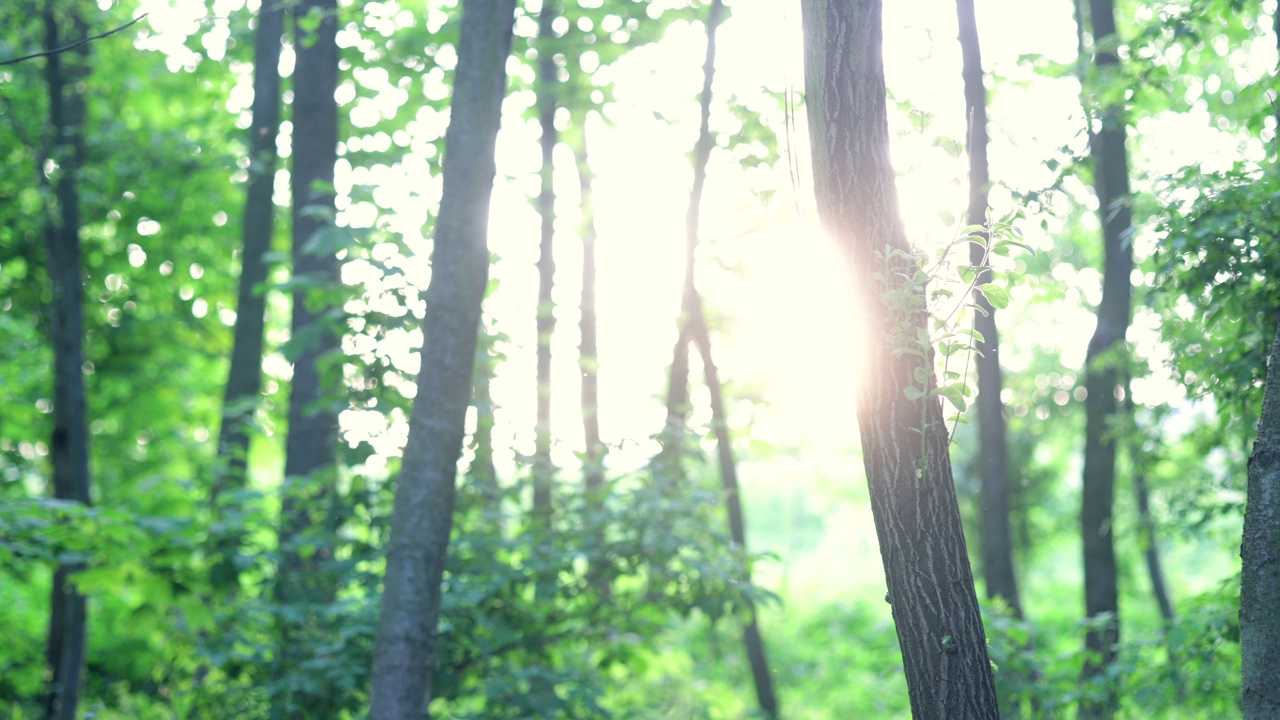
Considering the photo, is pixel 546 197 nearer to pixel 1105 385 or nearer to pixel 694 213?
pixel 694 213

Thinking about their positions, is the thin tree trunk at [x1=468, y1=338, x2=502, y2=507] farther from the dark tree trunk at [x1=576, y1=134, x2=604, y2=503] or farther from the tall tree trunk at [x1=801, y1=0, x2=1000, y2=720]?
the tall tree trunk at [x1=801, y1=0, x2=1000, y2=720]

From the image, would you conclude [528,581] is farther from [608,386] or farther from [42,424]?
[42,424]

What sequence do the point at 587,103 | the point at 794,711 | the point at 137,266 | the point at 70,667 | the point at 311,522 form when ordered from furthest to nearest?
the point at 794,711 → the point at 137,266 → the point at 587,103 → the point at 70,667 → the point at 311,522

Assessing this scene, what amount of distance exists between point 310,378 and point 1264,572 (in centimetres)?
Result: 703

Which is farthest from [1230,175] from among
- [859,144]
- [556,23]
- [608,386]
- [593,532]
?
[556,23]

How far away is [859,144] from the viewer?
11.3 feet

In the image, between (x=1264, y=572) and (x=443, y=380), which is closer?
(x=1264, y=572)

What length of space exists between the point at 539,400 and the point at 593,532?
3688mm

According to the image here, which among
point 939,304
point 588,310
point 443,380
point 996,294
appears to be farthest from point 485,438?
point 588,310

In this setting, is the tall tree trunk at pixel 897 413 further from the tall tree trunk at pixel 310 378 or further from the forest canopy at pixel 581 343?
the tall tree trunk at pixel 310 378

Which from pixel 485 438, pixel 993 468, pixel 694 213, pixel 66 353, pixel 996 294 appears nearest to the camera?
pixel 996 294

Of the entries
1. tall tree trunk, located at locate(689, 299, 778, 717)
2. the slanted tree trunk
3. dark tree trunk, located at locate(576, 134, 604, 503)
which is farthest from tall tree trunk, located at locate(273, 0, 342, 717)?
tall tree trunk, located at locate(689, 299, 778, 717)

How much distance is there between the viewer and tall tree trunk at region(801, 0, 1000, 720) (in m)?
3.29

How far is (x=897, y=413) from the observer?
3.34 metres
